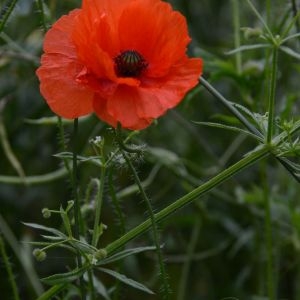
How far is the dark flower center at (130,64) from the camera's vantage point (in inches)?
28.9

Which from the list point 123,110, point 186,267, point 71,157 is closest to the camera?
point 123,110

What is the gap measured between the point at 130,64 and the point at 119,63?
13mm

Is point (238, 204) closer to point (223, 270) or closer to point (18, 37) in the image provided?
point (223, 270)

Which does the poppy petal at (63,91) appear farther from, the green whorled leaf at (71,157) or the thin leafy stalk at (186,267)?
the thin leafy stalk at (186,267)

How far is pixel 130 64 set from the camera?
2.40 ft

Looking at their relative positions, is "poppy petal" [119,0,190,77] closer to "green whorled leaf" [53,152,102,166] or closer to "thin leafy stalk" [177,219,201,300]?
"green whorled leaf" [53,152,102,166]

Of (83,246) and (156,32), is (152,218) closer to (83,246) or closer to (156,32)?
(83,246)

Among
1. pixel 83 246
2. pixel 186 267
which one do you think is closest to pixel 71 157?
pixel 83 246

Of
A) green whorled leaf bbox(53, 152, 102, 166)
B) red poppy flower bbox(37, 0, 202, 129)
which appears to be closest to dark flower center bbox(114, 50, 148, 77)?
red poppy flower bbox(37, 0, 202, 129)

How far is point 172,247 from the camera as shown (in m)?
1.63

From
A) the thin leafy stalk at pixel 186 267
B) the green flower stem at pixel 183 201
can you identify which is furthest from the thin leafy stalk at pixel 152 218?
the thin leafy stalk at pixel 186 267

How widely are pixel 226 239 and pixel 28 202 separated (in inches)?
16.1

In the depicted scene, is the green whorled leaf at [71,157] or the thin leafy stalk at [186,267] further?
the thin leafy stalk at [186,267]

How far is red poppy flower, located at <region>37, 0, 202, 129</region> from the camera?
69cm
